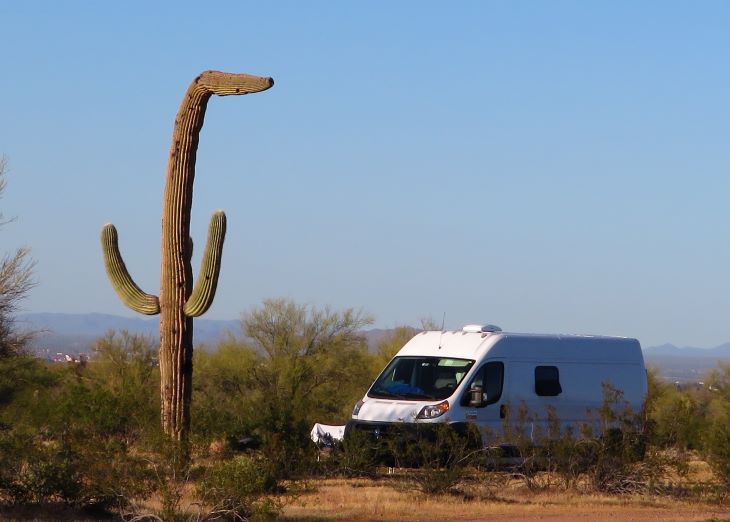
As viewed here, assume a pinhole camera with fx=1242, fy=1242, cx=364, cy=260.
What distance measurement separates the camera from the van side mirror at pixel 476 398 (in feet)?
57.6

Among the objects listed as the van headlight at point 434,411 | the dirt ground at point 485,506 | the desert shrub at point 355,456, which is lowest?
the dirt ground at point 485,506

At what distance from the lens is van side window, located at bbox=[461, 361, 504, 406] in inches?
697

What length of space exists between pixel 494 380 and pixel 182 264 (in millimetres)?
4942

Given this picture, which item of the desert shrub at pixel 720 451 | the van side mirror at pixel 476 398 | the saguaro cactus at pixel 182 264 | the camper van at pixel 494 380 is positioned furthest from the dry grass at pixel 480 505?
the saguaro cactus at pixel 182 264

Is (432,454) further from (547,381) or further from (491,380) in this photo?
(547,381)

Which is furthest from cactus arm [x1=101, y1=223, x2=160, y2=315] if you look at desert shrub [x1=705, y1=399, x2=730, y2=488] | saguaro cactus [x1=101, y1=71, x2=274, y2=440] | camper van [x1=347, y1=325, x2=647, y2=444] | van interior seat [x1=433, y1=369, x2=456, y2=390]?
desert shrub [x1=705, y1=399, x2=730, y2=488]

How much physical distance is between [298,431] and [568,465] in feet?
12.5

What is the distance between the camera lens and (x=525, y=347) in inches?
720

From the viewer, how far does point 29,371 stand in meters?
22.2

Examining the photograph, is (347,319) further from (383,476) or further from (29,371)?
(383,476)

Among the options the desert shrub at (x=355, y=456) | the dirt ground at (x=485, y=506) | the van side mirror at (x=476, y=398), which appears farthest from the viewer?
the van side mirror at (x=476, y=398)

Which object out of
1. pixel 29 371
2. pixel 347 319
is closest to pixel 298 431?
pixel 29 371

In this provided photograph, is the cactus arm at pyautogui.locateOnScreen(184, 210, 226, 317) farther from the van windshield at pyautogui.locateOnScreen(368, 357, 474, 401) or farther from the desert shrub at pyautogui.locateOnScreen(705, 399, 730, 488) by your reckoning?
the desert shrub at pyautogui.locateOnScreen(705, 399, 730, 488)

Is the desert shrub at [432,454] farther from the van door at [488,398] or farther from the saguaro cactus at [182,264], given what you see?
the saguaro cactus at [182,264]
